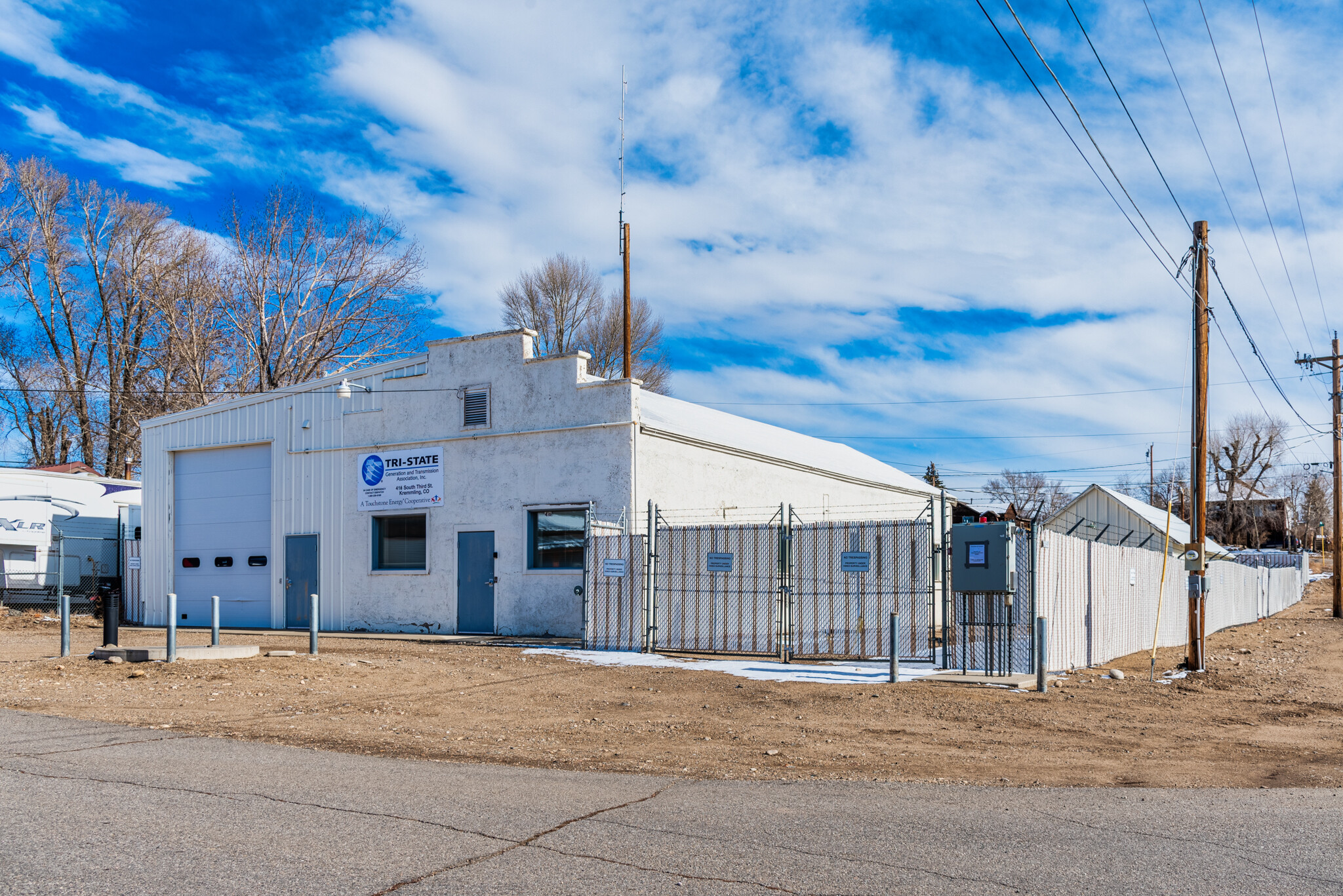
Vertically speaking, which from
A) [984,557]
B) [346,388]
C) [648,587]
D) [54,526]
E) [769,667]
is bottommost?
[769,667]

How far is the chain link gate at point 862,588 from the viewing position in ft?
52.0

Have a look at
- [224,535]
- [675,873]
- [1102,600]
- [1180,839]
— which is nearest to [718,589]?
[1102,600]

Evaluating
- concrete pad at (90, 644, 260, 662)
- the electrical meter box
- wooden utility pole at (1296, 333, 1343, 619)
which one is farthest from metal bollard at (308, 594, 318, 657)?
wooden utility pole at (1296, 333, 1343, 619)

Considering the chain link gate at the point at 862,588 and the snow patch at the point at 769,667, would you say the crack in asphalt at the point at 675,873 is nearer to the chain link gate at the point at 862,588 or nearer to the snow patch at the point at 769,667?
the snow patch at the point at 769,667

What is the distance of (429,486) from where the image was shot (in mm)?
22453

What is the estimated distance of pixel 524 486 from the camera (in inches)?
838

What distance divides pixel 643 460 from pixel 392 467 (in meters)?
6.20

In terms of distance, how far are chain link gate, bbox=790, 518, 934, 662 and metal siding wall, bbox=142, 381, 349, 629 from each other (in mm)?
11673

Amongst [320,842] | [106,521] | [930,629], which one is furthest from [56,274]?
[320,842]

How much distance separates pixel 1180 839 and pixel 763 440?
23200 mm

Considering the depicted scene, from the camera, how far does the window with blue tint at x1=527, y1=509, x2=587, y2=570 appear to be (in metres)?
20.7

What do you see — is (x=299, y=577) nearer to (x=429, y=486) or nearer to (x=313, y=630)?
(x=429, y=486)

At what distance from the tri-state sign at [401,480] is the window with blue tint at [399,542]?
13.4 inches

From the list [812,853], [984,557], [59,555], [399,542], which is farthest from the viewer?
[59,555]
